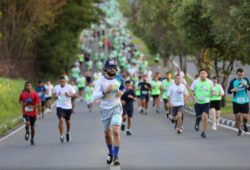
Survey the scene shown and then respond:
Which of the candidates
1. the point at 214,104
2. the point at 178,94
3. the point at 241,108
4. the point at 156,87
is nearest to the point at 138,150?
the point at 241,108

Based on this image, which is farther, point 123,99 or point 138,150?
point 123,99

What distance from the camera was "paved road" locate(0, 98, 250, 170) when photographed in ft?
34.6

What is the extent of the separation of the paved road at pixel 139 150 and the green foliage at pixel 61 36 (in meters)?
23.8

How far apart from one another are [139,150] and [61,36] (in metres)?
31.8

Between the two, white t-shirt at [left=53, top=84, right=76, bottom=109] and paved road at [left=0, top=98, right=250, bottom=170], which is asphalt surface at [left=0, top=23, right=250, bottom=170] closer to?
paved road at [left=0, top=98, right=250, bottom=170]

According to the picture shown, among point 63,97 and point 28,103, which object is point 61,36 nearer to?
point 63,97

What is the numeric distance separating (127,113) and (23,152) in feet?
15.7

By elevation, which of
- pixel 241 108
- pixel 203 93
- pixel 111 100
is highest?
pixel 111 100

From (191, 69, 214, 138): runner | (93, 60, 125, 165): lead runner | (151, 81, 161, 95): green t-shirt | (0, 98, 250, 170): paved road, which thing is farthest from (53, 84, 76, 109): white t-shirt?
(151, 81, 161, 95): green t-shirt

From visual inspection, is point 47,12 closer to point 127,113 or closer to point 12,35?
point 12,35

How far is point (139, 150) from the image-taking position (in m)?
12.8

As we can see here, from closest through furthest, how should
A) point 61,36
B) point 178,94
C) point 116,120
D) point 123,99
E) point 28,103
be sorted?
point 116,120
point 28,103
point 178,94
point 123,99
point 61,36

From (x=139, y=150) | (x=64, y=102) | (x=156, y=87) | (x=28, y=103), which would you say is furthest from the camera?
(x=156, y=87)

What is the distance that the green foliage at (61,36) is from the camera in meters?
42.8
